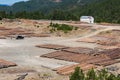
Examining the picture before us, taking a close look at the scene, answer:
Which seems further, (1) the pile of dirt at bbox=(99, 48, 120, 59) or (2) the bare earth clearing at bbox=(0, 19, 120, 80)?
(1) the pile of dirt at bbox=(99, 48, 120, 59)

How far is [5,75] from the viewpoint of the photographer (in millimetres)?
26672

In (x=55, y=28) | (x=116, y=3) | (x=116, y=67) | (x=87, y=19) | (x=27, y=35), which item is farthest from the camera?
(x=116, y=3)

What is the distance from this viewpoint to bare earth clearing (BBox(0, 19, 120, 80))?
2811 centimetres

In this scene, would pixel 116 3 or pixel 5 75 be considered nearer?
pixel 5 75

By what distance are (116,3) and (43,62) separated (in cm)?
9129

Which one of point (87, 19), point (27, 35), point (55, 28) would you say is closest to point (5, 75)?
point (27, 35)

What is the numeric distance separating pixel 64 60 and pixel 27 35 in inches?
870

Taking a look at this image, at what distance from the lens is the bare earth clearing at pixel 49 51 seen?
92.2 ft

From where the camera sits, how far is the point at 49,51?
129 feet

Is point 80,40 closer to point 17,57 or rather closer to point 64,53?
point 64,53

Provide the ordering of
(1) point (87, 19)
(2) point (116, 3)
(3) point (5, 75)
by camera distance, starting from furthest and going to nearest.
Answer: (2) point (116, 3), (1) point (87, 19), (3) point (5, 75)

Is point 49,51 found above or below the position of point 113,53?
below

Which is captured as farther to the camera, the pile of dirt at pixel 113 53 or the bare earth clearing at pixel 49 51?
the pile of dirt at pixel 113 53

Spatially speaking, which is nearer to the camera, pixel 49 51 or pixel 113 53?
pixel 113 53
